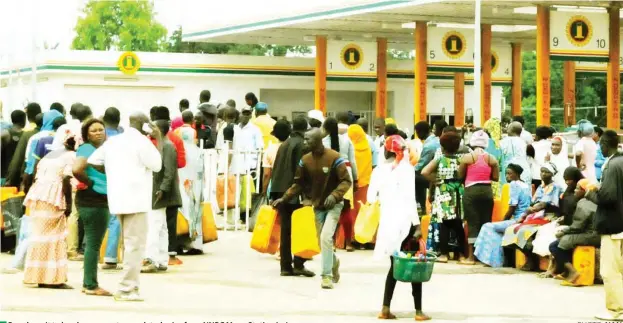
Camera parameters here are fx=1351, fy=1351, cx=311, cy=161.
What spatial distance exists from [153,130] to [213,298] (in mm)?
2141

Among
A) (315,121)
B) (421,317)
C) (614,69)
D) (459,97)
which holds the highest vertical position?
(614,69)

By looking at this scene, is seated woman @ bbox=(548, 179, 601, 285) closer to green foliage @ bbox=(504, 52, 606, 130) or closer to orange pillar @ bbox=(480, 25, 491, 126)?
orange pillar @ bbox=(480, 25, 491, 126)

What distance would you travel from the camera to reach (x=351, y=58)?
41531 mm

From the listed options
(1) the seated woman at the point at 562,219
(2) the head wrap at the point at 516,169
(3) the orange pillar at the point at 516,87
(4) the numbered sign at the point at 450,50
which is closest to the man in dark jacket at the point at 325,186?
(1) the seated woman at the point at 562,219

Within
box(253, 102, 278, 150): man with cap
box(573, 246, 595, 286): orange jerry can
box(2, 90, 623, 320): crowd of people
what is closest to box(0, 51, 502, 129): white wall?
box(253, 102, 278, 150): man with cap

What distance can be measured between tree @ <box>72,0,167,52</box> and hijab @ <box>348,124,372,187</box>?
66.8 meters

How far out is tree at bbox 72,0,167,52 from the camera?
85.2 m

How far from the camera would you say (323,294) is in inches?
563

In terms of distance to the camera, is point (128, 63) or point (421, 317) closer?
point (421, 317)

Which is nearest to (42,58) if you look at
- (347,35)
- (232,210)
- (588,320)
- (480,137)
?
(347,35)

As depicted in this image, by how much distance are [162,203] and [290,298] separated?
2.45 metres

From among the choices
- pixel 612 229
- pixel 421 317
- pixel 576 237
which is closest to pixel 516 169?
pixel 576 237

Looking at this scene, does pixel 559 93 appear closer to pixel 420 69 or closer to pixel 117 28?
pixel 117 28

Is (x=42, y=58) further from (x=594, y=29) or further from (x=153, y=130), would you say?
(x=153, y=130)
